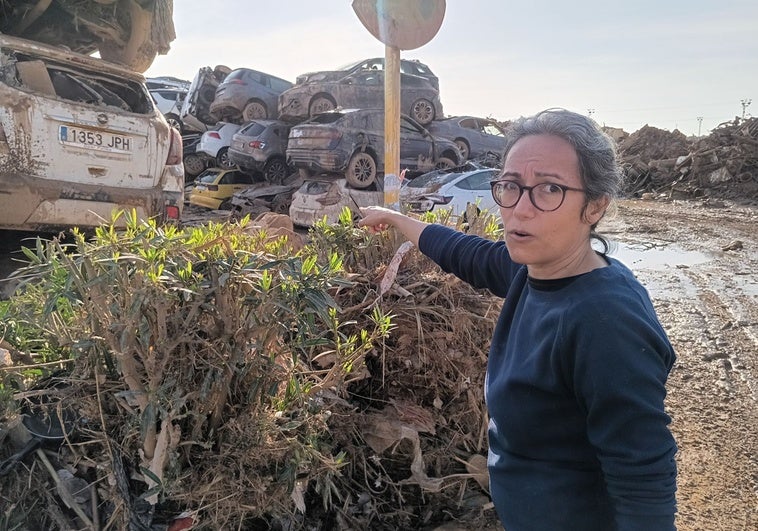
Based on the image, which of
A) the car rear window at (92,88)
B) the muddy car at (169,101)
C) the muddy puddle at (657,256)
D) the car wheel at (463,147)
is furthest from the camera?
the muddy car at (169,101)

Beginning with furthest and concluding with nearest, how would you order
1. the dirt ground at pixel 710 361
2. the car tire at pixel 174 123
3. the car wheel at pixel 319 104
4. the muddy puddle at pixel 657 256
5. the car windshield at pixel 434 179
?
1. the car wheel at pixel 319 104
2. the car windshield at pixel 434 179
3. the muddy puddle at pixel 657 256
4. the car tire at pixel 174 123
5. the dirt ground at pixel 710 361

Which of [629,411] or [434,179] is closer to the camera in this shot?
[629,411]

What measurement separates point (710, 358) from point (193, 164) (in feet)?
42.9

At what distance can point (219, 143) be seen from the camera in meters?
14.1

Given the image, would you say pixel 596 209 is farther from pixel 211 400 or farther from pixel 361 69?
pixel 361 69

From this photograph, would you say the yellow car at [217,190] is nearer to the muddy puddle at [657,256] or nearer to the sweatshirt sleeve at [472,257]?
the muddy puddle at [657,256]

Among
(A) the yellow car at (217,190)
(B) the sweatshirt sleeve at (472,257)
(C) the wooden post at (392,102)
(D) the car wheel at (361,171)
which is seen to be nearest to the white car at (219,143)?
(A) the yellow car at (217,190)

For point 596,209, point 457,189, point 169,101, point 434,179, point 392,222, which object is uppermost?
point 169,101

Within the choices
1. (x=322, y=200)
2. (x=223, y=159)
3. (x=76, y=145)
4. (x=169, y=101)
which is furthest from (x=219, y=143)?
(x=76, y=145)

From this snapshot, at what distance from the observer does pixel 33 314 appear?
203cm

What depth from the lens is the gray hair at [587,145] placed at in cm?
150

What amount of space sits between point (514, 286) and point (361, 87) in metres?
12.8

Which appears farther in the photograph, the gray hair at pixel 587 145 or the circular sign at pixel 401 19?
the circular sign at pixel 401 19

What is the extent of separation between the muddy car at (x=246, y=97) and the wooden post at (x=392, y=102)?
480 inches
